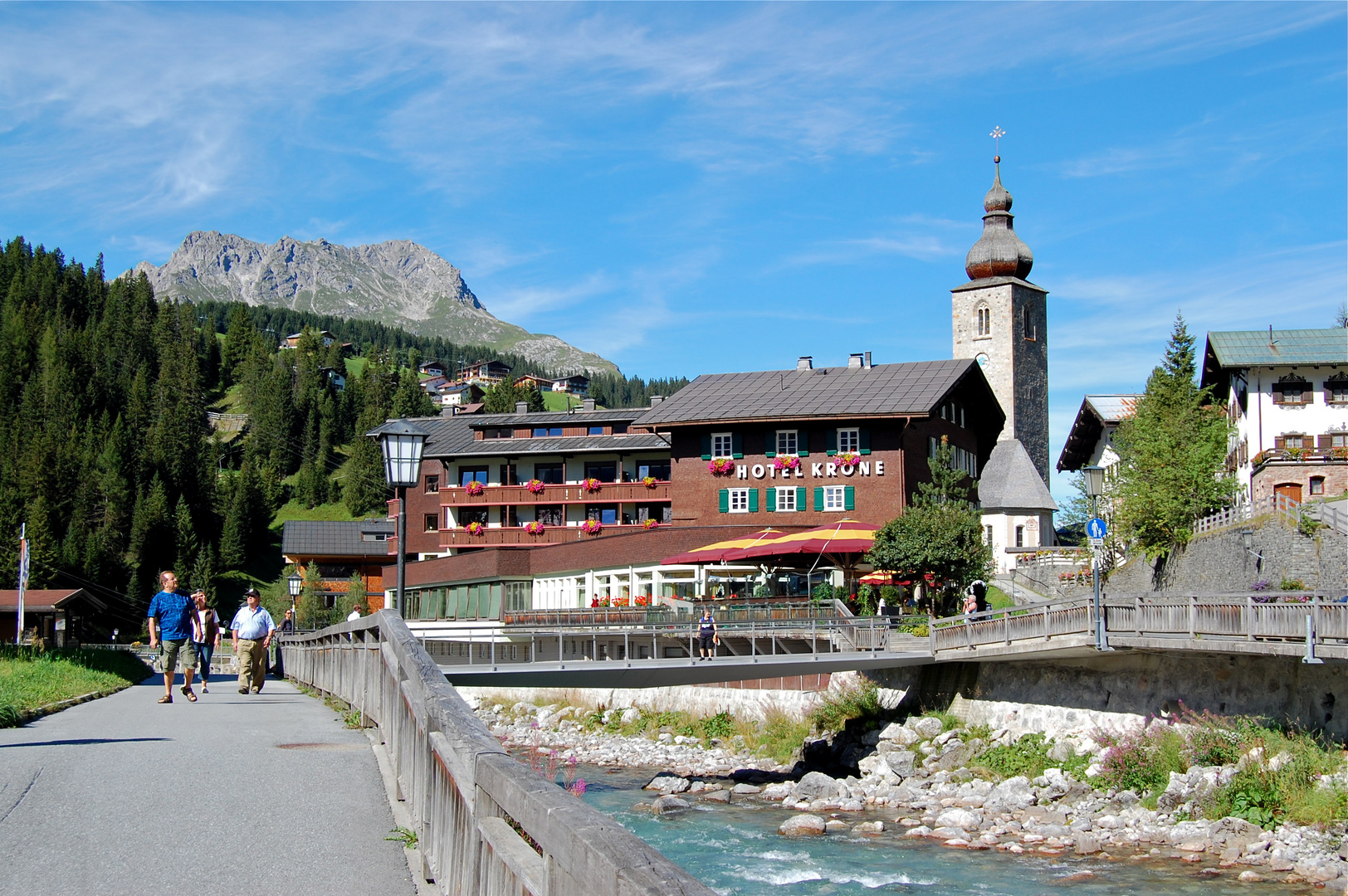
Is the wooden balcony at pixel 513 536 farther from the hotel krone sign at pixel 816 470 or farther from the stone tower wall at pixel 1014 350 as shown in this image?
the stone tower wall at pixel 1014 350

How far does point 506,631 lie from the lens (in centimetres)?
3341

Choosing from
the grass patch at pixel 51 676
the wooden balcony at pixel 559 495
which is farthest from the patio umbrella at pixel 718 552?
the grass patch at pixel 51 676

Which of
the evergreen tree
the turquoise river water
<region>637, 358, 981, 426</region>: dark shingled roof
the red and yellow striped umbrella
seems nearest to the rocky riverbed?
the turquoise river water

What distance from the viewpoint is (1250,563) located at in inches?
1371

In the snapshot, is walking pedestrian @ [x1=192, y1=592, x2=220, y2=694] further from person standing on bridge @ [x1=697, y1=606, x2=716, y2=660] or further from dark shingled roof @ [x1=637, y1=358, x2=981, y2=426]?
dark shingled roof @ [x1=637, y1=358, x2=981, y2=426]

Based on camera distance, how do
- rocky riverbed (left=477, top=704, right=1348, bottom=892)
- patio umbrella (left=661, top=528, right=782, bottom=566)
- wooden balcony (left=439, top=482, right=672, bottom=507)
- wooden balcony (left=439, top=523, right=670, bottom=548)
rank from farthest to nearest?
wooden balcony (left=439, top=523, right=670, bottom=548), wooden balcony (left=439, top=482, right=672, bottom=507), patio umbrella (left=661, top=528, right=782, bottom=566), rocky riverbed (left=477, top=704, right=1348, bottom=892)

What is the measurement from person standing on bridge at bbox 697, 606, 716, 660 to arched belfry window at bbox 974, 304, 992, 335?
220 ft

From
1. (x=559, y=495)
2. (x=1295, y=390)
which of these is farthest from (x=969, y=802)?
(x=559, y=495)

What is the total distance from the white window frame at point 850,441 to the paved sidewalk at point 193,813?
1696 inches

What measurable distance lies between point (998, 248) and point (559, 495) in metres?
47.9

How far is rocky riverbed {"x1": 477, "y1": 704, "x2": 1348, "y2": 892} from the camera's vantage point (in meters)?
22.9

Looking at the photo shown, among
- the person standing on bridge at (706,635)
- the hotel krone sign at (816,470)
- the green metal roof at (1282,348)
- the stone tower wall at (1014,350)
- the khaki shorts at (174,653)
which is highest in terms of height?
the stone tower wall at (1014,350)

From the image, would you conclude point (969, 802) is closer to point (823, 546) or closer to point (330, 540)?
point (823, 546)

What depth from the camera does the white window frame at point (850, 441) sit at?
5497cm
